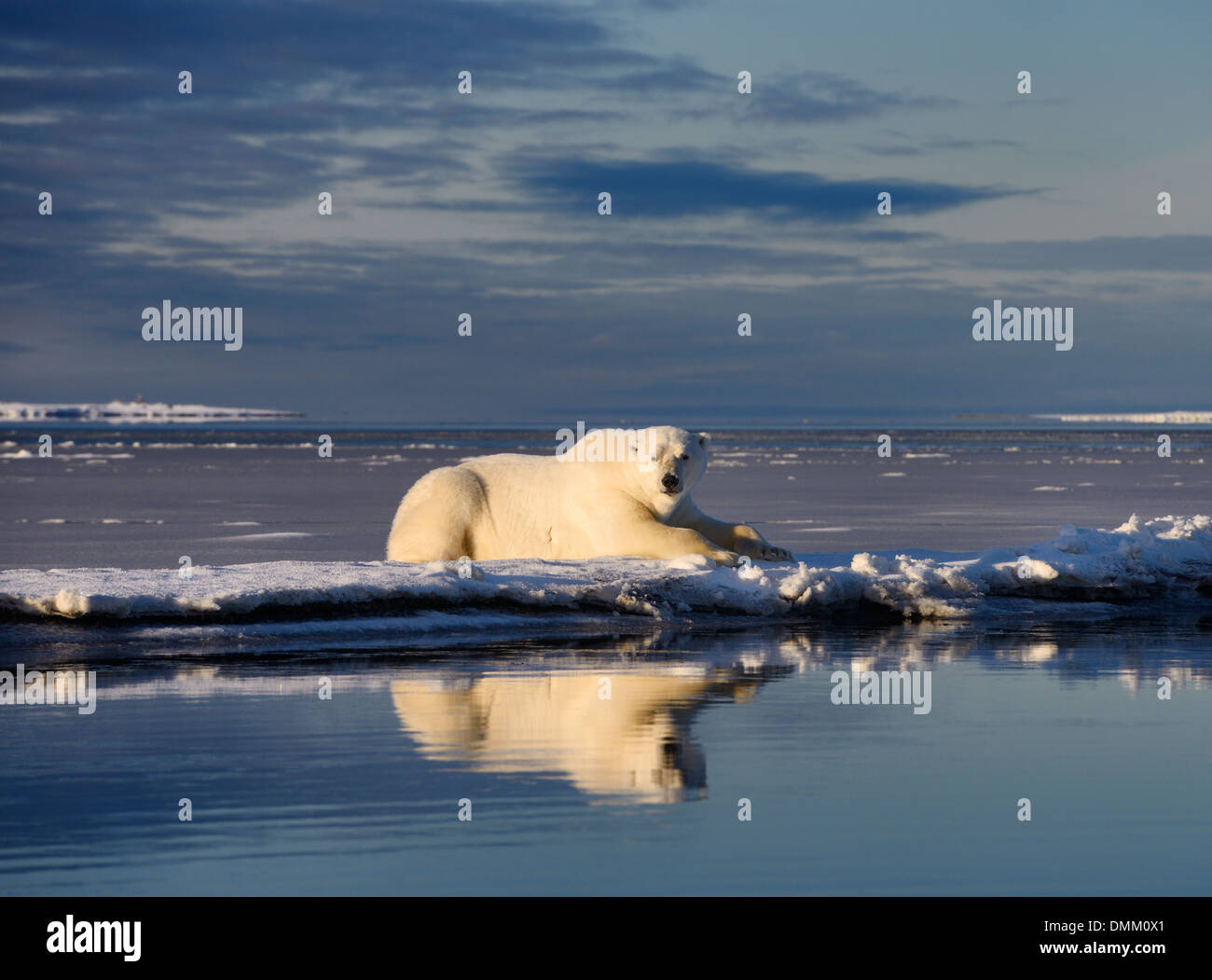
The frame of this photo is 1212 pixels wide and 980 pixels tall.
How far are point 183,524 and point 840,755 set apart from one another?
1235 cm

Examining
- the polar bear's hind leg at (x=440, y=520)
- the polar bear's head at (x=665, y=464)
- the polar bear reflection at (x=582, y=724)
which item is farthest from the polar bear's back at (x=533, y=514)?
the polar bear reflection at (x=582, y=724)

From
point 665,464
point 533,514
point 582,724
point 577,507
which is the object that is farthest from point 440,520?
point 582,724

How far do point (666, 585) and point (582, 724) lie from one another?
3579 millimetres

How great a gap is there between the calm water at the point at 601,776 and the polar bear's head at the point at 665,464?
2745mm

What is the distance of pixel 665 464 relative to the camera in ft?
35.1

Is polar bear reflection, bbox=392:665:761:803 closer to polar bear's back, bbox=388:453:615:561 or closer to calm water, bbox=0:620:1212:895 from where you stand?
calm water, bbox=0:620:1212:895

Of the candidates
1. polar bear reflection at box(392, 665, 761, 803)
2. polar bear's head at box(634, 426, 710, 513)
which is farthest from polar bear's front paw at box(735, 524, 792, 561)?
polar bear reflection at box(392, 665, 761, 803)

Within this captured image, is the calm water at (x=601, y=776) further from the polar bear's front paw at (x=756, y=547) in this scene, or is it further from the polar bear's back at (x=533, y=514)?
the polar bear's back at (x=533, y=514)

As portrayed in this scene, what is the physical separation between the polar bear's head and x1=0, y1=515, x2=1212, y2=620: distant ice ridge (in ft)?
2.39

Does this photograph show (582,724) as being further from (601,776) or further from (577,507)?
(577,507)

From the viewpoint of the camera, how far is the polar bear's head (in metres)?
10.7
